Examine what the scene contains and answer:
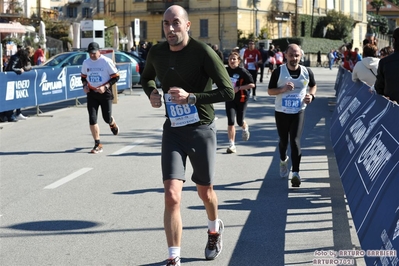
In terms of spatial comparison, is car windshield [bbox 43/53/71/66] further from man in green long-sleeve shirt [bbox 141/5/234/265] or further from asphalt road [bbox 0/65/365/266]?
man in green long-sleeve shirt [bbox 141/5/234/265]

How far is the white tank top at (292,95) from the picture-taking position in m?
9.69

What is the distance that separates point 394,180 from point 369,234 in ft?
1.41

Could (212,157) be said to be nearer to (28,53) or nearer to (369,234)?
(369,234)

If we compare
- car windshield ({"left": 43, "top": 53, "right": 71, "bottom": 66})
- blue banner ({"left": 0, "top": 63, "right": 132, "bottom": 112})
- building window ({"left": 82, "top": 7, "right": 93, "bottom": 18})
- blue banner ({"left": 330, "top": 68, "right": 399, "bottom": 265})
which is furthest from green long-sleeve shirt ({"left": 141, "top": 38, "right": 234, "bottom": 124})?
building window ({"left": 82, "top": 7, "right": 93, "bottom": 18})

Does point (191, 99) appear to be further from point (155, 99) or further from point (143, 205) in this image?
point (143, 205)

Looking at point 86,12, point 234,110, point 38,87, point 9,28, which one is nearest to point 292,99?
point 234,110

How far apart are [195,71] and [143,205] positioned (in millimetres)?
3051

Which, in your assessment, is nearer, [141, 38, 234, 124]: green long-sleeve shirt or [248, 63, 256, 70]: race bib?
[141, 38, 234, 124]: green long-sleeve shirt

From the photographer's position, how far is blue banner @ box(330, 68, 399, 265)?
16.6ft

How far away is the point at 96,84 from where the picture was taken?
12875 millimetres

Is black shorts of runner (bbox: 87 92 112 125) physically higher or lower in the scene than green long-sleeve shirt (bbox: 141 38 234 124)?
lower

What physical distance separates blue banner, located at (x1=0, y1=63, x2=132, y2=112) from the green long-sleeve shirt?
39.2 feet

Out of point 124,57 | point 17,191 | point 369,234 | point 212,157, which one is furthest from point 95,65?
point 124,57

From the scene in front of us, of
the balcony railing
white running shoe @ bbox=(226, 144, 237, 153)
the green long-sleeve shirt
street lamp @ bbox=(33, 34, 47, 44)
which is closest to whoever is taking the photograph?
the green long-sleeve shirt
